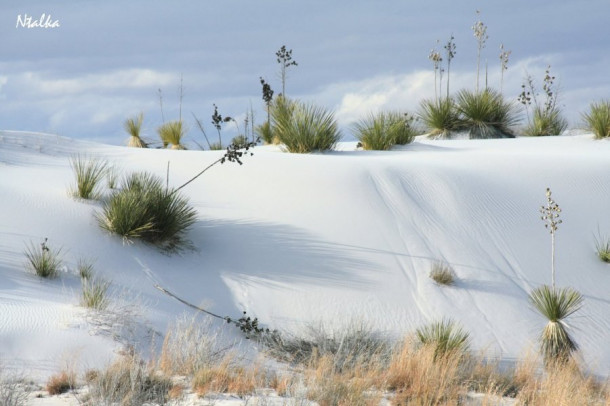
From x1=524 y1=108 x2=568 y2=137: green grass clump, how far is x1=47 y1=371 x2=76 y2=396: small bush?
1526 centimetres

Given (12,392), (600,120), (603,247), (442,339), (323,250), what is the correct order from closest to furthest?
(12,392) < (442,339) < (323,250) < (603,247) < (600,120)

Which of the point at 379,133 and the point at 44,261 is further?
the point at 379,133

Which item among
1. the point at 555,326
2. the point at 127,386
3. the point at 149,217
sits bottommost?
the point at 555,326

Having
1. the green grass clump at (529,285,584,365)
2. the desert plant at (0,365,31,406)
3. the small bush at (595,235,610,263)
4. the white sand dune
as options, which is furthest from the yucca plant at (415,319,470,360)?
the desert plant at (0,365,31,406)

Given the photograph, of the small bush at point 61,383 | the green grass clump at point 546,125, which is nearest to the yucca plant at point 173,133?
the green grass clump at point 546,125

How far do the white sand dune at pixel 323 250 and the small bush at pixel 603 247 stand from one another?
0.33ft

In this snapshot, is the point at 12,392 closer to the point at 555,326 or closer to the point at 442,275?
the point at 442,275

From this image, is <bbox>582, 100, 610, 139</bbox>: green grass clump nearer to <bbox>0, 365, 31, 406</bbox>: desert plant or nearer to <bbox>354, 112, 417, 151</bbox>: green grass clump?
<bbox>354, 112, 417, 151</bbox>: green grass clump

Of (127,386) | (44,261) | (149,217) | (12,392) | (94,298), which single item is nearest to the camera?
(12,392)

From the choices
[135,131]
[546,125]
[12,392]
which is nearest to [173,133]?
[135,131]

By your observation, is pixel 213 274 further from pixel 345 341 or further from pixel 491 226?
pixel 491 226

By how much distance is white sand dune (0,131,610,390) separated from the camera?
7.28m

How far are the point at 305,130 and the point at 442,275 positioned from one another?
4.77 metres

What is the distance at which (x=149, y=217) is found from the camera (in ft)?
27.6
